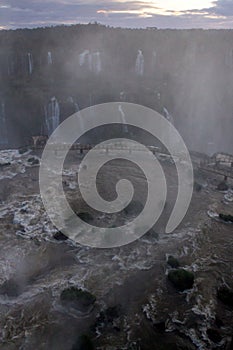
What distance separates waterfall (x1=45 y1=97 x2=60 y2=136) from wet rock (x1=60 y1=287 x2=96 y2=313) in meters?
41.5

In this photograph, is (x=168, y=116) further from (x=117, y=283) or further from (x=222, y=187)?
(x=117, y=283)

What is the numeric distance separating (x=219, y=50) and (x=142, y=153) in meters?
38.0

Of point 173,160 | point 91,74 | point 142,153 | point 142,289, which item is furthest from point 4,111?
point 142,289

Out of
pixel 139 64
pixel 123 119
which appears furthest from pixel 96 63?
pixel 123 119

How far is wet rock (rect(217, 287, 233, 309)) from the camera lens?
21953 millimetres

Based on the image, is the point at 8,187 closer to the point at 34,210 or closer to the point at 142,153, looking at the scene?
the point at 34,210

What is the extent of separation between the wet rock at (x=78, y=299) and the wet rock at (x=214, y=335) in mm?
6427

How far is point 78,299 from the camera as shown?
21.0 meters

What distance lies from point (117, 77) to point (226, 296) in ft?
186

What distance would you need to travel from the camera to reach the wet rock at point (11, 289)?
860 inches

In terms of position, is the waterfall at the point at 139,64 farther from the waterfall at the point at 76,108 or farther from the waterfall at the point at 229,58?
the waterfall at the point at 76,108

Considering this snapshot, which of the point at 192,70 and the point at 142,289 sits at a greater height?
the point at 192,70

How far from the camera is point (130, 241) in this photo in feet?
92.2

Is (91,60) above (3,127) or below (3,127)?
above
